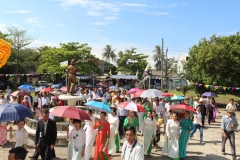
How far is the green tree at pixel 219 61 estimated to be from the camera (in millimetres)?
22281

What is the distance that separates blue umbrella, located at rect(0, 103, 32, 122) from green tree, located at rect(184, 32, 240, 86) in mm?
19069

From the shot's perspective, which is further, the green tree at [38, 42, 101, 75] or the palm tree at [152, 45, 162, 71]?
the palm tree at [152, 45, 162, 71]

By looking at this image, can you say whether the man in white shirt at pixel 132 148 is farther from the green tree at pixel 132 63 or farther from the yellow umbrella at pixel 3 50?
the green tree at pixel 132 63

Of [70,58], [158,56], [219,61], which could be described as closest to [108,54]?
[158,56]

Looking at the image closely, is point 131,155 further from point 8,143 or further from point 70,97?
point 70,97

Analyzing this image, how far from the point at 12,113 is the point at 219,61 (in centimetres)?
2022

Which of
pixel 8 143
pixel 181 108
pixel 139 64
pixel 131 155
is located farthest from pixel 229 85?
pixel 139 64

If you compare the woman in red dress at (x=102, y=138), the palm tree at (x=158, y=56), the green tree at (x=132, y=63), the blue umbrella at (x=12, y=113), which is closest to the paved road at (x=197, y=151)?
the woman in red dress at (x=102, y=138)

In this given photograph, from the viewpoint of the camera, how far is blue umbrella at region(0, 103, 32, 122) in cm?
636

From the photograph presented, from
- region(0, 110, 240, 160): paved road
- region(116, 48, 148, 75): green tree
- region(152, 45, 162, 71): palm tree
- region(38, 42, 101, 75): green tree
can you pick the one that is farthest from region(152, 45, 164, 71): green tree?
region(0, 110, 240, 160): paved road

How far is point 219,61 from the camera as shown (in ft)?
73.8

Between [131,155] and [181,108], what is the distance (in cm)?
446

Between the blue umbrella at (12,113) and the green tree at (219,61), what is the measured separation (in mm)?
19069

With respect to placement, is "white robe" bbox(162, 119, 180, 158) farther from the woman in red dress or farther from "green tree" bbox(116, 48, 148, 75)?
"green tree" bbox(116, 48, 148, 75)
